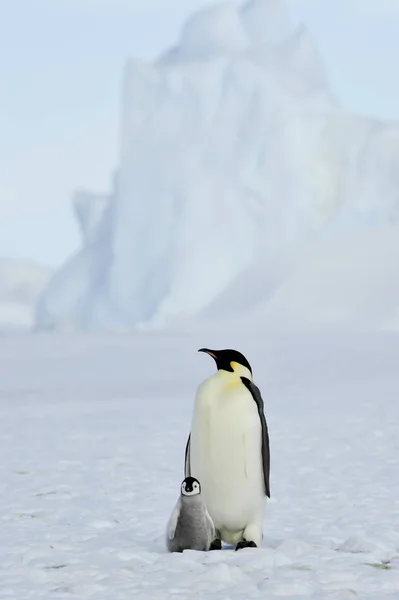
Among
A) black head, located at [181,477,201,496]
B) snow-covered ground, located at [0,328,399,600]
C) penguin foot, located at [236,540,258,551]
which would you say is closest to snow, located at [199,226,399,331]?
snow-covered ground, located at [0,328,399,600]

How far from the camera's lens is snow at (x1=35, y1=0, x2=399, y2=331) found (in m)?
23.0

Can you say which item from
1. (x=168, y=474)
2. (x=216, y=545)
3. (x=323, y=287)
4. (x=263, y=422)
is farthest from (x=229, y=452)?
(x=323, y=287)

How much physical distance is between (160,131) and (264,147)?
2.69 m

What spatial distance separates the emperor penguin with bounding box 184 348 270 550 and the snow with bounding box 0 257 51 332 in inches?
1473

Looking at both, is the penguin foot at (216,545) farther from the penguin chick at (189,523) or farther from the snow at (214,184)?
the snow at (214,184)

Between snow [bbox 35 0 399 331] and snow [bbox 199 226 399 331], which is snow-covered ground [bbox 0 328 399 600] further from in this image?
snow [bbox 35 0 399 331]

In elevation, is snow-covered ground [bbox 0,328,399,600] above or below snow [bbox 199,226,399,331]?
below

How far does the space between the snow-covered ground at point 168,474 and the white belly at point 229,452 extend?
0.72ft

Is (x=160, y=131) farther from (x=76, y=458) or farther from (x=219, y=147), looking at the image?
(x=76, y=458)

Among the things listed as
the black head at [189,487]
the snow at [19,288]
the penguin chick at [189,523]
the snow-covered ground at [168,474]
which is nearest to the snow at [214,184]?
the snow-covered ground at [168,474]

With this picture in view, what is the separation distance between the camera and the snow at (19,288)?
4381 cm

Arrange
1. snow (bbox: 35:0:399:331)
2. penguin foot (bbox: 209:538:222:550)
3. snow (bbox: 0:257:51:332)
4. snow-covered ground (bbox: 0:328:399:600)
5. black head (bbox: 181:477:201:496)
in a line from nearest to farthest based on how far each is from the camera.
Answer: snow-covered ground (bbox: 0:328:399:600), black head (bbox: 181:477:201:496), penguin foot (bbox: 209:538:222:550), snow (bbox: 35:0:399:331), snow (bbox: 0:257:51:332)

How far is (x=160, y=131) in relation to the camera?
A: 23781mm

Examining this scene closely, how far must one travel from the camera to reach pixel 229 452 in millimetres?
3637
